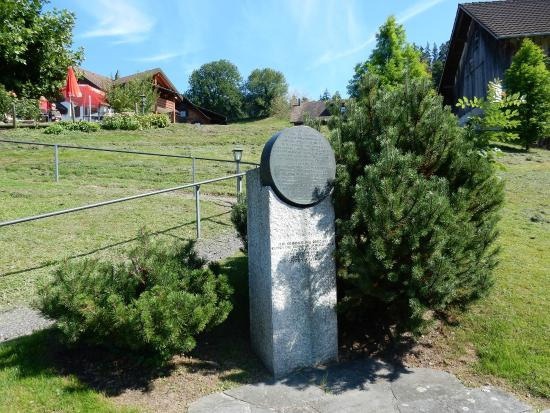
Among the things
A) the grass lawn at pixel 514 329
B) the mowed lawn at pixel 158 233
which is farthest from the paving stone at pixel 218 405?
the grass lawn at pixel 514 329

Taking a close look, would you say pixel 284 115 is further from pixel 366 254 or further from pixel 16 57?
pixel 366 254

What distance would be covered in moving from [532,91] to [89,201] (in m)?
17.4

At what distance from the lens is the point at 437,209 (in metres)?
3.38

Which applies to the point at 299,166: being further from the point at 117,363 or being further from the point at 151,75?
the point at 151,75

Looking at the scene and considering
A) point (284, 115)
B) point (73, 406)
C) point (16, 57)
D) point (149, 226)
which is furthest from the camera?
point (284, 115)

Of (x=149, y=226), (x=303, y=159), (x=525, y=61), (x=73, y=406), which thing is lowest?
(x=73, y=406)

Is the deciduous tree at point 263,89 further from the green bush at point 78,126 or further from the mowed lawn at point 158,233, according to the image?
the mowed lawn at point 158,233

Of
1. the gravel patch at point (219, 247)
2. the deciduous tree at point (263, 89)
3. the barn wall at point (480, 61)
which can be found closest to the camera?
the gravel patch at point (219, 247)

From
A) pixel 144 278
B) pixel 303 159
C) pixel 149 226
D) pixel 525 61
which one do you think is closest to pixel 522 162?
pixel 525 61

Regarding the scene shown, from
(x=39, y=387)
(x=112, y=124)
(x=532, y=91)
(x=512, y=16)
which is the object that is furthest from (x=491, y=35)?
(x=39, y=387)

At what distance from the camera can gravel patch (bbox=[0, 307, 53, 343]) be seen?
425 cm

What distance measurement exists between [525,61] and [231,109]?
66879mm

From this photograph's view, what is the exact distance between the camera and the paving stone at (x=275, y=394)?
331 centimetres

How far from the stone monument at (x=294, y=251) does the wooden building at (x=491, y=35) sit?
17386 millimetres
